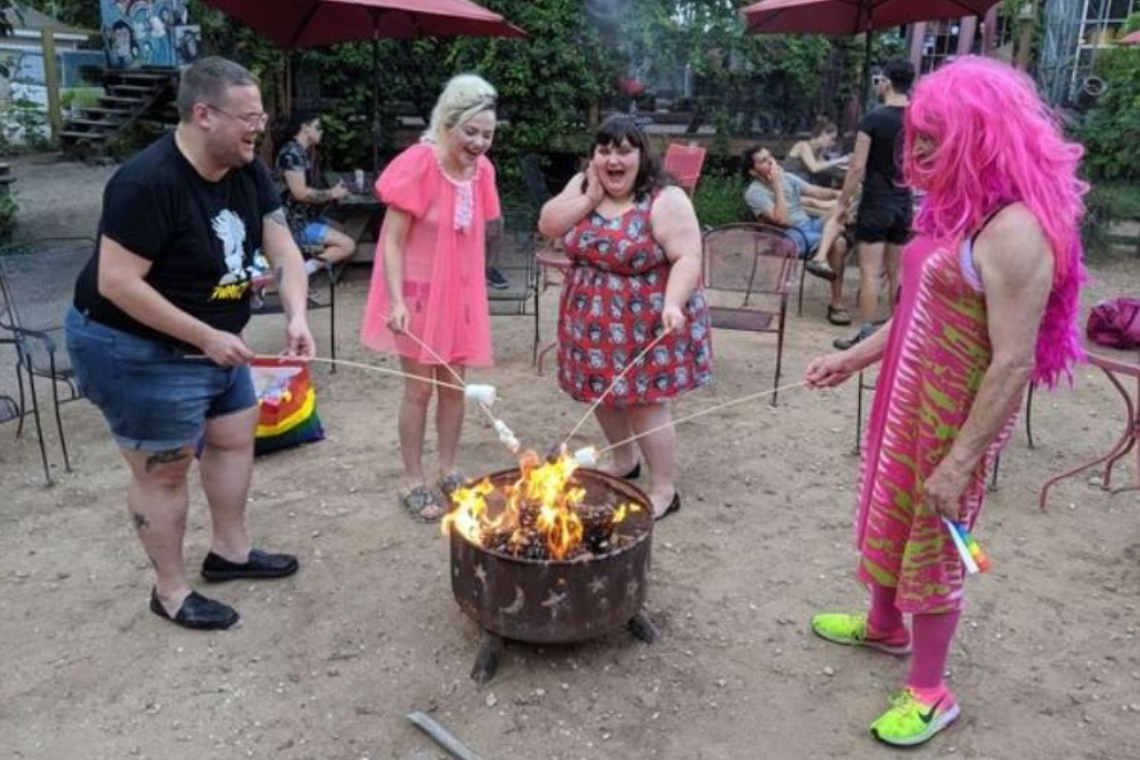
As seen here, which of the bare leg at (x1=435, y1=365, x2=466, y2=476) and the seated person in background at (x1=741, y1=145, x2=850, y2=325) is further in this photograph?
the seated person in background at (x1=741, y1=145, x2=850, y2=325)

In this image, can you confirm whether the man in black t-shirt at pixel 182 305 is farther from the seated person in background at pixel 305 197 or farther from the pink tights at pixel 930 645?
the seated person in background at pixel 305 197

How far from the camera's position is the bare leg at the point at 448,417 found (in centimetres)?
388

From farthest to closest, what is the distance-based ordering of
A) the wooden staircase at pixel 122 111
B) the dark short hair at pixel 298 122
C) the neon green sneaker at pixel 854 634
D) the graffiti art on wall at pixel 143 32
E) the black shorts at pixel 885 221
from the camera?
1. the wooden staircase at pixel 122 111
2. the graffiti art on wall at pixel 143 32
3. the dark short hair at pixel 298 122
4. the black shorts at pixel 885 221
5. the neon green sneaker at pixel 854 634

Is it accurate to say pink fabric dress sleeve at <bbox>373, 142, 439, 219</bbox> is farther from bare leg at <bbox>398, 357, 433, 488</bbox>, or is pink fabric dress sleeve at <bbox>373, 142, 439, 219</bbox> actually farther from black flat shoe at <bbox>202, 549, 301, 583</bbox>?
black flat shoe at <bbox>202, 549, 301, 583</bbox>

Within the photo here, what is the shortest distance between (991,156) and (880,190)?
4.67 metres

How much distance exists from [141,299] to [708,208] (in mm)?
8500

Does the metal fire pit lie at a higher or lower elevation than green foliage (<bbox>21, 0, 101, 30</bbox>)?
lower

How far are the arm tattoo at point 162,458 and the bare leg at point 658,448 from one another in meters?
1.69

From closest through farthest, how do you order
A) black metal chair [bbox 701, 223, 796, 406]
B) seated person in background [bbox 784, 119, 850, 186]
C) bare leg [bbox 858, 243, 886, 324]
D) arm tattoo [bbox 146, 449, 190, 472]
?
arm tattoo [bbox 146, 449, 190, 472] < black metal chair [bbox 701, 223, 796, 406] < bare leg [bbox 858, 243, 886, 324] < seated person in background [bbox 784, 119, 850, 186]

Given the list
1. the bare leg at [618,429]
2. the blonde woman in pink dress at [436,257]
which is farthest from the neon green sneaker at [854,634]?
the blonde woman in pink dress at [436,257]

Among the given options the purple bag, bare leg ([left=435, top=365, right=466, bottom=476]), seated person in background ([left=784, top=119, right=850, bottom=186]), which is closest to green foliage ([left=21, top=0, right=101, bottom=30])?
seated person in background ([left=784, top=119, right=850, bottom=186])

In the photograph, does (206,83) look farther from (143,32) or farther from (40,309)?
(143,32)

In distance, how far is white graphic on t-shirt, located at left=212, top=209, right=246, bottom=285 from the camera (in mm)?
2857

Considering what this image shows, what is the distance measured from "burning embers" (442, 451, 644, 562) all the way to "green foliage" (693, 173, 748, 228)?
7.40 metres
